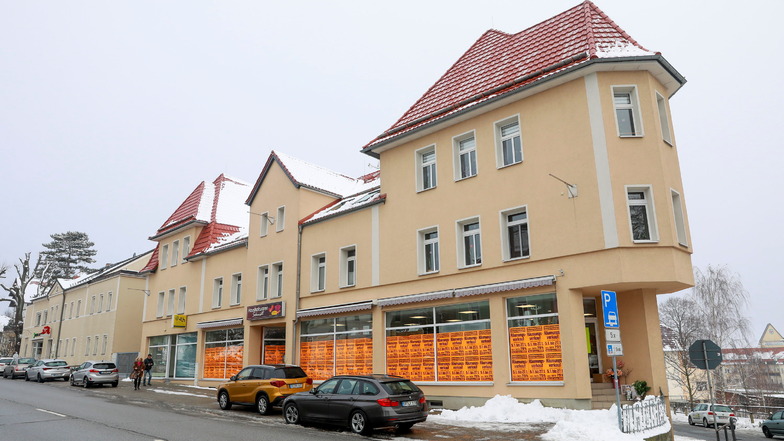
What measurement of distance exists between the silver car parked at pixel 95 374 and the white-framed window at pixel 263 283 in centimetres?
1009

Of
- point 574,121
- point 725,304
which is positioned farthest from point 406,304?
point 725,304

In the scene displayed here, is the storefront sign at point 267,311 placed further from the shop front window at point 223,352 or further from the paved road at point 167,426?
the paved road at point 167,426

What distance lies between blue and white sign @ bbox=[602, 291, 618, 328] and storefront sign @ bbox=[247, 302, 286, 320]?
16789 millimetres

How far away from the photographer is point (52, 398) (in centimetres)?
2159

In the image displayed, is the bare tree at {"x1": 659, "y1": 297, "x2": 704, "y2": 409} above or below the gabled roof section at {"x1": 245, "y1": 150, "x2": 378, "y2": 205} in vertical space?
below

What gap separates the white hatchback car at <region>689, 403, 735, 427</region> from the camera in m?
33.6

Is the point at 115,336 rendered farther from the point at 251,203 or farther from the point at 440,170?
the point at 440,170

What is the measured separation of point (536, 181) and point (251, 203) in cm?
1746

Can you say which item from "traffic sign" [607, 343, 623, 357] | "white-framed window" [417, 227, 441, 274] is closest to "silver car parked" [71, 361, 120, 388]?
"white-framed window" [417, 227, 441, 274]

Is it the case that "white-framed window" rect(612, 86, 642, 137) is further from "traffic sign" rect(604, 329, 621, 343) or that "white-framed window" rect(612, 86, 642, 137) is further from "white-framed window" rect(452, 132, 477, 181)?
"traffic sign" rect(604, 329, 621, 343)

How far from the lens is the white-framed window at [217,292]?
30938 millimetres

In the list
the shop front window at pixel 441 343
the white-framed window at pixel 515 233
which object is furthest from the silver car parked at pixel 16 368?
the white-framed window at pixel 515 233

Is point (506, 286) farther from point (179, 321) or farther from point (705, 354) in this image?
point (179, 321)

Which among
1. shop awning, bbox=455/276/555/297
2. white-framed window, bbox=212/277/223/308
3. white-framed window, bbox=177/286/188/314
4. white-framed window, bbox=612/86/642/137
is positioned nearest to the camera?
shop awning, bbox=455/276/555/297
